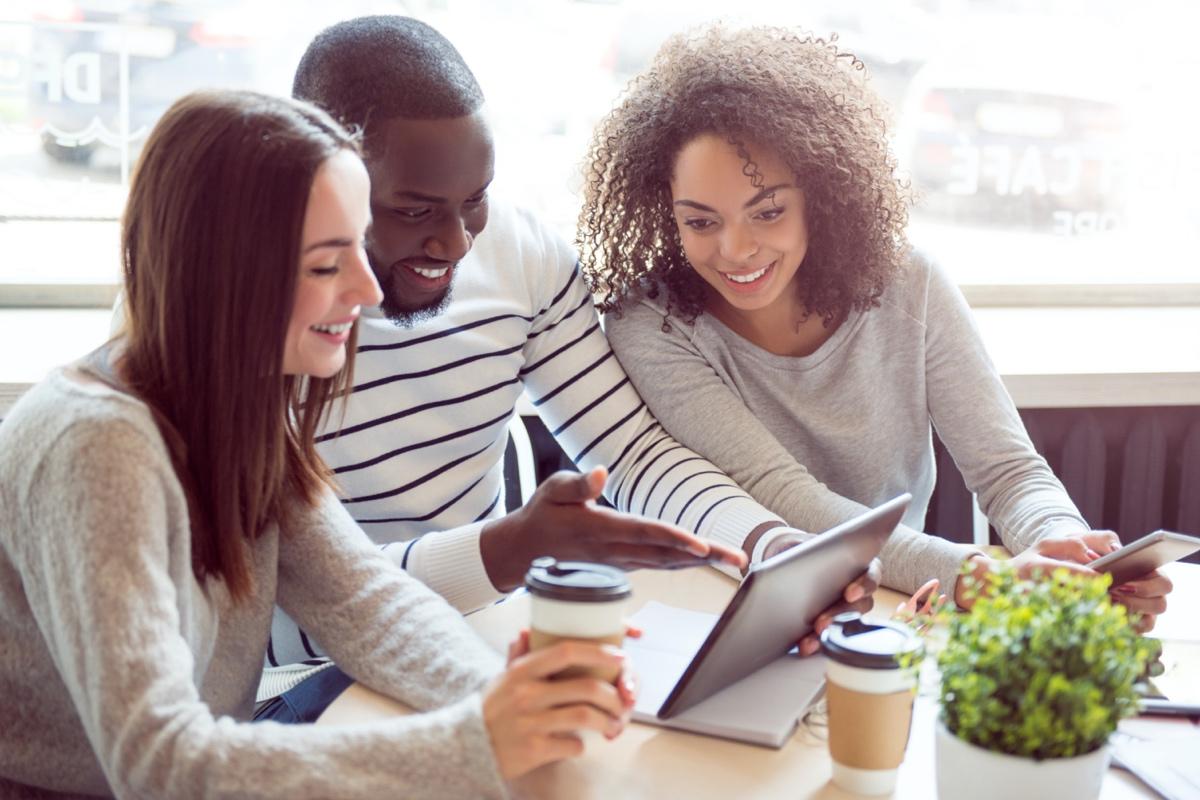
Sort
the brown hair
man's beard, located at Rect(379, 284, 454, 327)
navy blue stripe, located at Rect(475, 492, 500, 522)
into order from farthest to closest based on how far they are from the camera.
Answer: navy blue stripe, located at Rect(475, 492, 500, 522) < man's beard, located at Rect(379, 284, 454, 327) < the brown hair

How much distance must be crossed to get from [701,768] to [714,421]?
2.49ft

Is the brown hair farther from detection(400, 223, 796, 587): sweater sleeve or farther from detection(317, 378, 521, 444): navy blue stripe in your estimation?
detection(400, 223, 796, 587): sweater sleeve

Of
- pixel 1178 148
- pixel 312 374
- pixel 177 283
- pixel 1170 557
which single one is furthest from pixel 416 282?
pixel 1178 148

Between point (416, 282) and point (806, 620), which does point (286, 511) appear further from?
point (806, 620)

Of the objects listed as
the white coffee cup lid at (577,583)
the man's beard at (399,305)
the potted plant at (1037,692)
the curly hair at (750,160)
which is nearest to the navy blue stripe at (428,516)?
the man's beard at (399,305)

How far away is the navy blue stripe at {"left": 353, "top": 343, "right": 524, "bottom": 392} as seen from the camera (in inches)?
64.7

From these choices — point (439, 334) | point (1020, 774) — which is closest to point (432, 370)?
point (439, 334)

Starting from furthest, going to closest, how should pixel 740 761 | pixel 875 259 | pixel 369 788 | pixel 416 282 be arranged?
1. pixel 875 259
2. pixel 416 282
3. pixel 740 761
4. pixel 369 788

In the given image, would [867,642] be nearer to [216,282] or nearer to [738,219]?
[216,282]

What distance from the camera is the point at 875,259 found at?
1.82 m

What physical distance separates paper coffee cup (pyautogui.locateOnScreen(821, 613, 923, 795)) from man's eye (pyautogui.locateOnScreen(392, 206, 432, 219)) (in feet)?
2.42

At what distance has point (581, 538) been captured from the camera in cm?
129

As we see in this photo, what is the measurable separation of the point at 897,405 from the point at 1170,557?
608 mm

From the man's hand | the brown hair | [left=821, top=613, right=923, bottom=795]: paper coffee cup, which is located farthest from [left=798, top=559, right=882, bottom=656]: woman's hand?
the brown hair
